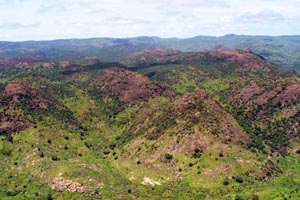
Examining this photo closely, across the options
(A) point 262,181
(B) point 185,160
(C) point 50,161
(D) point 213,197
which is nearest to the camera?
(D) point 213,197

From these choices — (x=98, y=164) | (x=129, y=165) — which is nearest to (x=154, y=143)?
(x=129, y=165)

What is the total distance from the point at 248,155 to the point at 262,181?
18.0 meters

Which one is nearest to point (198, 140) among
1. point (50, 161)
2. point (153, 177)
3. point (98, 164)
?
point (153, 177)

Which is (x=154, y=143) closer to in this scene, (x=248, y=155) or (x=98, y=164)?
(x=98, y=164)

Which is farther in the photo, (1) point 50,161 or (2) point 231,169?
(1) point 50,161

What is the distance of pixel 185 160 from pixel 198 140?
13538mm

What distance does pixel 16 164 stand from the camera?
196 metres

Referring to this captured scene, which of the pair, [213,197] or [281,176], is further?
[281,176]

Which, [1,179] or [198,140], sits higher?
[198,140]

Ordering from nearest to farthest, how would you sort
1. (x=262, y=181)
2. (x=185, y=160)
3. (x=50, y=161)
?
(x=262, y=181)
(x=185, y=160)
(x=50, y=161)

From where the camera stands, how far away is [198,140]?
629ft

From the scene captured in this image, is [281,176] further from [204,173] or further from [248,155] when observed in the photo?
[204,173]

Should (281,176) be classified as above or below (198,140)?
below

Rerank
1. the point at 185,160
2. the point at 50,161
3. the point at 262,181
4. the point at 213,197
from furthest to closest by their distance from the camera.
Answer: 1. the point at 50,161
2. the point at 185,160
3. the point at 262,181
4. the point at 213,197
